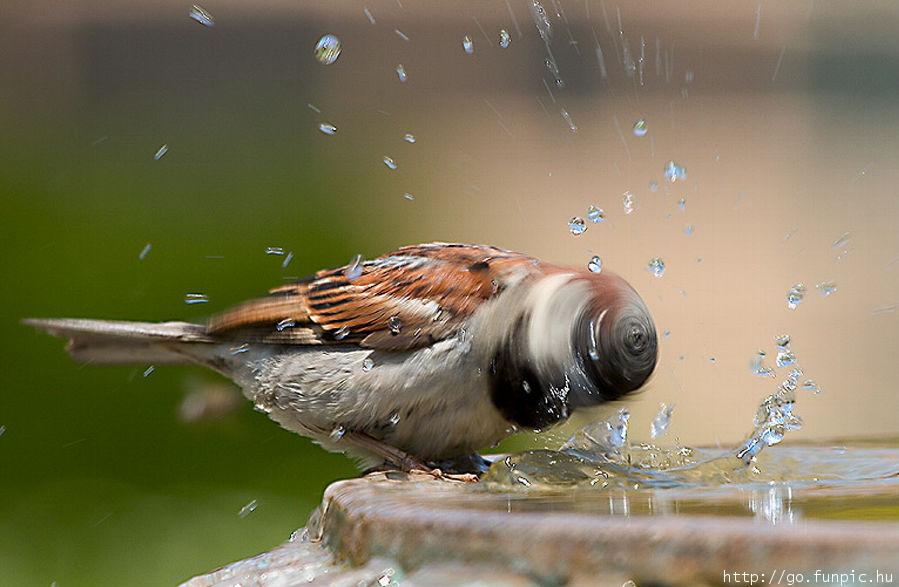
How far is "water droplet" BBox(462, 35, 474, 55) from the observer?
1259 cm

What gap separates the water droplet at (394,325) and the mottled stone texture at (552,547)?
3.10 feet

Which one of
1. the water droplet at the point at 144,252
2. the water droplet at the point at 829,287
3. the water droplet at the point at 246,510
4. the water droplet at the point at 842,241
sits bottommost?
the water droplet at the point at 246,510

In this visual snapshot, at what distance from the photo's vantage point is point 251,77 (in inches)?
455

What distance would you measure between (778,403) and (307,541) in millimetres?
1513

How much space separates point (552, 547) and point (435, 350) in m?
1.48

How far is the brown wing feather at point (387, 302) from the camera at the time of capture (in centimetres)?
345

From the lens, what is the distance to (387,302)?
3559mm

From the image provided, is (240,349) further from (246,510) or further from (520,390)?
(246,510)

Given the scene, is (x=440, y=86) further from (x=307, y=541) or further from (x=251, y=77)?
(x=307, y=541)

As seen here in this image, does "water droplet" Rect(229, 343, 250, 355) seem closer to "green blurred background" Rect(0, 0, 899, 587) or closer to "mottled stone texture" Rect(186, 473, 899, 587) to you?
"green blurred background" Rect(0, 0, 899, 587)

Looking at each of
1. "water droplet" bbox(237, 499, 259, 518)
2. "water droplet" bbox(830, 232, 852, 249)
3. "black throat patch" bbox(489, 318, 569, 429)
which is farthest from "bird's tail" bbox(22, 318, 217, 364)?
"water droplet" bbox(830, 232, 852, 249)

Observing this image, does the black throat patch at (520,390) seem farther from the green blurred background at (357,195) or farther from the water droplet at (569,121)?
the water droplet at (569,121)

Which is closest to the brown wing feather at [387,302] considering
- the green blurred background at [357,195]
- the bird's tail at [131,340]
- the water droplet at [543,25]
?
the bird's tail at [131,340]

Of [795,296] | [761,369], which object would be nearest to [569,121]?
[795,296]
